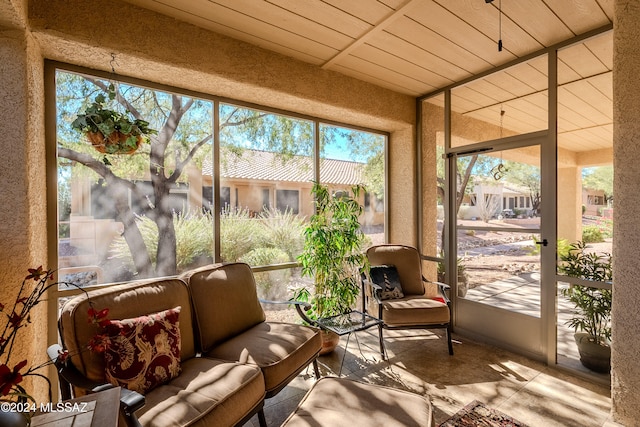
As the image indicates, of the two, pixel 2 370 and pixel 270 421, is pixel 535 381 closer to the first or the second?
pixel 270 421

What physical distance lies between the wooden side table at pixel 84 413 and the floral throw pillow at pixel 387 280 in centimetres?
254

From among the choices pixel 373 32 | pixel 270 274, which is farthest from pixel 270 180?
pixel 373 32

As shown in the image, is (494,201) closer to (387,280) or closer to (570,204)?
(570,204)

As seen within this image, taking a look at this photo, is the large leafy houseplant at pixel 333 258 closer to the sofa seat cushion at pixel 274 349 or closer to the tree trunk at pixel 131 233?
the sofa seat cushion at pixel 274 349

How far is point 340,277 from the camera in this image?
309 cm

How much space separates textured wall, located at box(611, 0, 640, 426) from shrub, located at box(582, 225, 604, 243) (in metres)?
0.55

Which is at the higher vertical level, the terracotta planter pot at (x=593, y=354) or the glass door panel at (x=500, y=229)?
the glass door panel at (x=500, y=229)

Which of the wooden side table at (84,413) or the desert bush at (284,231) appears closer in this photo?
the wooden side table at (84,413)

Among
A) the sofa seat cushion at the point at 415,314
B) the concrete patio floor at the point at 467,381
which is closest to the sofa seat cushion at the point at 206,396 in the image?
the concrete patio floor at the point at 467,381

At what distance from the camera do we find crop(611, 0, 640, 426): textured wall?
1997mm

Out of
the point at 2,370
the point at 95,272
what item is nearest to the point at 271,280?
the point at 95,272

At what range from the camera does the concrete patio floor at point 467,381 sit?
7.16 feet

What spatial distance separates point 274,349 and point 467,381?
164cm

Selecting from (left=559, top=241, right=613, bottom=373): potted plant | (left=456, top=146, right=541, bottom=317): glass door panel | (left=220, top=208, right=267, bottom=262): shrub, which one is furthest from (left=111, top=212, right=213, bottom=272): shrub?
(left=559, top=241, right=613, bottom=373): potted plant
